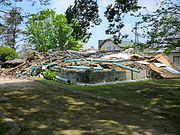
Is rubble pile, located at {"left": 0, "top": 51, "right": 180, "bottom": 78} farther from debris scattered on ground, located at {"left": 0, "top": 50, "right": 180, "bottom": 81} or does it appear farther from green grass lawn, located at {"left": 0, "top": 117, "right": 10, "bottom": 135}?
green grass lawn, located at {"left": 0, "top": 117, "right": 10, "bottom": 135}

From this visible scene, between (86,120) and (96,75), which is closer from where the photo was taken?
(86,120)

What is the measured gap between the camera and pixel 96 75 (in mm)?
12367

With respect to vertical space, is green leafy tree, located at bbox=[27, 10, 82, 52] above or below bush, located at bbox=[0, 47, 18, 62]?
above

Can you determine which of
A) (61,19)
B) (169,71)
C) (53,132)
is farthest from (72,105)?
(61,19)

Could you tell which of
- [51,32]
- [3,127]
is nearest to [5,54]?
[51,32]

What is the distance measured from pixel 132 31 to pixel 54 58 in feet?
40.6

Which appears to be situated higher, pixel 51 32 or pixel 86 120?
pixel 51 32

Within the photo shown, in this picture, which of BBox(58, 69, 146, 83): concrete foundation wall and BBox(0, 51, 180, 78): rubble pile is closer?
BBox(58, 69, 146, 83): concrete foundation wall

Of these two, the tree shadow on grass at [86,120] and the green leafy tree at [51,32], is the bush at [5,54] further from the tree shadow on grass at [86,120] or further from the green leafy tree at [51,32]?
the tree shadow on grass at [86,120]

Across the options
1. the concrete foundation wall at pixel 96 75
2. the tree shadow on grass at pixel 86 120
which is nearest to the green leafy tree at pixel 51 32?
the concrete foundation wall at pixel 96 75

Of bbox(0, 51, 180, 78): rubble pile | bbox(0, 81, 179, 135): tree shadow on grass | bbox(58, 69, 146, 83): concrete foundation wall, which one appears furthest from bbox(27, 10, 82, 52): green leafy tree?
bbox(0, 81, 179, 135): tree shadow on grass

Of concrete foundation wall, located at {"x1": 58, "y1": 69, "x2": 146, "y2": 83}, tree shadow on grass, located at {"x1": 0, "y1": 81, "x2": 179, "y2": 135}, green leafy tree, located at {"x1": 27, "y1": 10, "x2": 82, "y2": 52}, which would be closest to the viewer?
tree shadow on grass, located at {"x1": 0, "y1": 81, "x2": 179, "y2": 135}

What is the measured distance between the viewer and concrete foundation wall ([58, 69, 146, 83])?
39.6 feet

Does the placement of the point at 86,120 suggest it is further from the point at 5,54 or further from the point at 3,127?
the point at 5,54
